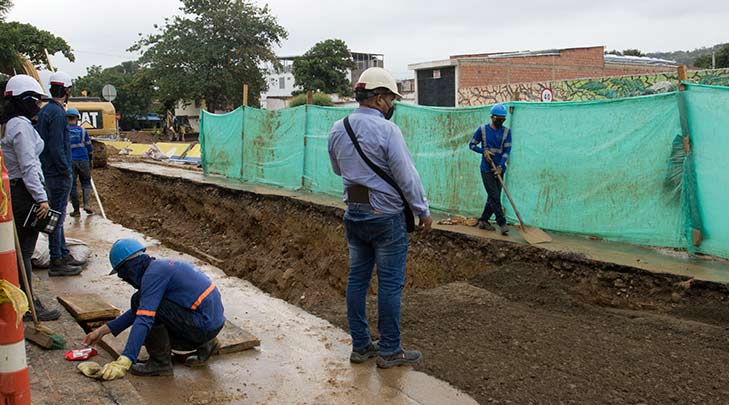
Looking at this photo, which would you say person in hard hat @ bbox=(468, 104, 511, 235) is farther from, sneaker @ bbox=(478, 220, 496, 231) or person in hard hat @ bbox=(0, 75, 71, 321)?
person in hard hat @ bbox=(0, 75, 71, 321)

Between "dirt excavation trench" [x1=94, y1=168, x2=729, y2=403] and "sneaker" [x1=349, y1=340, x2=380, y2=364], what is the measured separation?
13.1 inches

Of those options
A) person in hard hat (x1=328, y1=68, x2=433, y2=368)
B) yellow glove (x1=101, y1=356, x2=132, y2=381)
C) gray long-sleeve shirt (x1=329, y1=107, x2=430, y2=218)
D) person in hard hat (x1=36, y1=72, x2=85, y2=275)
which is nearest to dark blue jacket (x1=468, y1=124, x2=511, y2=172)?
person in hard hat (x1=328, y1=68, x2=433, y2=368)

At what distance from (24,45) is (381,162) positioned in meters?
21.0

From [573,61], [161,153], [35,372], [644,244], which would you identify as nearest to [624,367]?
[644,244]

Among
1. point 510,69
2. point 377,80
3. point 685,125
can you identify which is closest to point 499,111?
point 685,125

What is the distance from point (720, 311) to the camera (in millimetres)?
5293

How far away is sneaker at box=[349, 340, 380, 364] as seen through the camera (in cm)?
428

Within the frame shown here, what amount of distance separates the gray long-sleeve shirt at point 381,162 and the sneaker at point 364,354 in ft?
3.29

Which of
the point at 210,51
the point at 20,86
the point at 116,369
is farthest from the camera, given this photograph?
the point at 210,51

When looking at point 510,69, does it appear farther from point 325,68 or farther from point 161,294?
point 161,294

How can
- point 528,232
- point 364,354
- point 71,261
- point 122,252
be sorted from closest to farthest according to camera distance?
point 122,252, point 364,354, point 71,261, point 528,232

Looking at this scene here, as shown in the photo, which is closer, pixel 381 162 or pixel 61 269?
pixel 381 162

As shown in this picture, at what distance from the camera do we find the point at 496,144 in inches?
316

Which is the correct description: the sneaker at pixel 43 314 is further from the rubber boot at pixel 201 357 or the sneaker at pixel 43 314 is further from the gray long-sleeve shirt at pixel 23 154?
the rubber boot at pixel 201 357
